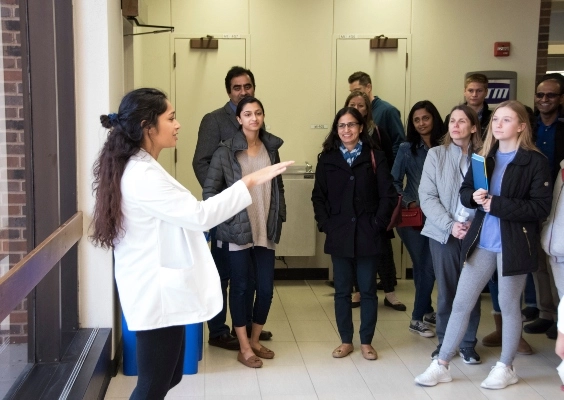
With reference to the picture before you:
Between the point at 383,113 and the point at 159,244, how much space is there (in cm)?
376

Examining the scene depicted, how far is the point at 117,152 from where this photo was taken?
2.65 metres

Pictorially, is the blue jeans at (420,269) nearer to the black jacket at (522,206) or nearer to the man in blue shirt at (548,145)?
the man in blue shirt at (548,145)

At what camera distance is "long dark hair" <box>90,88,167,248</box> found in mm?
2615

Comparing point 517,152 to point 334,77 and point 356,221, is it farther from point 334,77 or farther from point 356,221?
point 334,77

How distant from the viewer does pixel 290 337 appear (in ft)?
16.6

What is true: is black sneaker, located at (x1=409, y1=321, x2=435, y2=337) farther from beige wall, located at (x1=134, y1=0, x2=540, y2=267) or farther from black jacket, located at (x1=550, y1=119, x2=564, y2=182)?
beige wall, located at (x1=134, y1=0, x2=540, y2=267)

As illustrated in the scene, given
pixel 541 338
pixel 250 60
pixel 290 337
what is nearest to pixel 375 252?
pixel 290 337

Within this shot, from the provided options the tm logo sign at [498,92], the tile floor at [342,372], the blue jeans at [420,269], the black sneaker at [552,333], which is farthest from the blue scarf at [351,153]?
the tm logo sign at [498,92]

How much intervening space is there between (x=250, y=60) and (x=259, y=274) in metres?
2.61

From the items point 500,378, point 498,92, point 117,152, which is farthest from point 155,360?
point 498,92

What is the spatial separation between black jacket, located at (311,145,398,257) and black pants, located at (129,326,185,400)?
78.4 inches

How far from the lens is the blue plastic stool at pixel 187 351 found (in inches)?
163

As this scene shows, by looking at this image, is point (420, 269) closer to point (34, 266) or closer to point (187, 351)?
point (187, 351)

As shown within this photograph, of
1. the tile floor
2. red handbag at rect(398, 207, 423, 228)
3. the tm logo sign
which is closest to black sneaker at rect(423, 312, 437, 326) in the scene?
the tile floor
